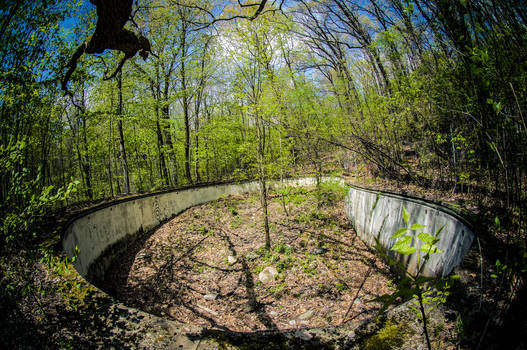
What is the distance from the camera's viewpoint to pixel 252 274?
20.0ft

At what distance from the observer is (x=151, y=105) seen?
39.5 ft

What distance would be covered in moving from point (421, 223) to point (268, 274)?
3695 mm

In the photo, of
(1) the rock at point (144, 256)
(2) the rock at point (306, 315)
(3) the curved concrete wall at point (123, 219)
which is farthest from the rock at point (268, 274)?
(1) the rock at point (144, 256)

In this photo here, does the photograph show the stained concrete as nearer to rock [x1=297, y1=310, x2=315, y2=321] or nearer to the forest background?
the forest background

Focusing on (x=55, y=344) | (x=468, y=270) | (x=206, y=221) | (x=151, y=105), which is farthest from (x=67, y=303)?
(x=151, y=105)

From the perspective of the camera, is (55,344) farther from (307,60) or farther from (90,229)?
(307,60)

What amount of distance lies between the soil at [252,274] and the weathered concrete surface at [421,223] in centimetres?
73

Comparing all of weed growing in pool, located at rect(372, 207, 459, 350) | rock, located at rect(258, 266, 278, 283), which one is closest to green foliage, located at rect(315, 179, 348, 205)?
rock, located at rect(258, 266, 278, 283)

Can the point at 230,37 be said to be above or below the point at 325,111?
above

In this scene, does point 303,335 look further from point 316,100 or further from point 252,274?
point 316,100

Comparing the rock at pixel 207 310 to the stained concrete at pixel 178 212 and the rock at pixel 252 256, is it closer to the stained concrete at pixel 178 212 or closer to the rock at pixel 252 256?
the rock at pixel 252 256

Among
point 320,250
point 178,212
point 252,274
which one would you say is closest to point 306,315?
point 252,274

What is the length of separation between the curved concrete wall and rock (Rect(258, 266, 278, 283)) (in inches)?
99.7

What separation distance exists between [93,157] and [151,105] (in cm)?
1059
